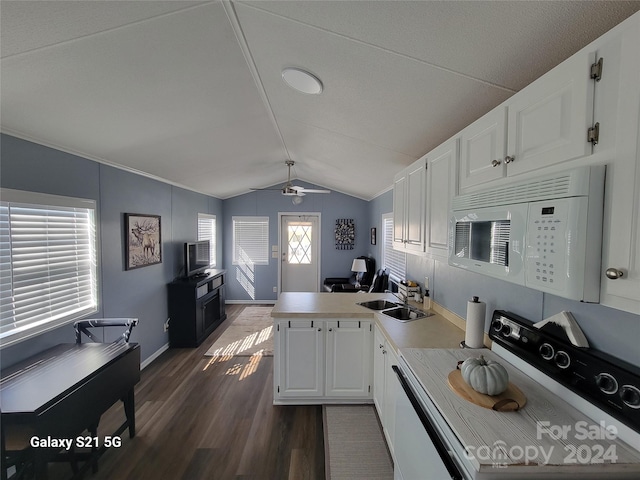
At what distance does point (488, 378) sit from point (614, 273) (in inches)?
23.1

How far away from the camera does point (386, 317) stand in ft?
7.39

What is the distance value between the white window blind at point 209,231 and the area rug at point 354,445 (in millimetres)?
3790

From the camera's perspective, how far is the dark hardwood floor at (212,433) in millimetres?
1880

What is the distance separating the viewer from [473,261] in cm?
126

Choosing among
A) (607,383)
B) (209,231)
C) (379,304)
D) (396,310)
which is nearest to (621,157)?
(607,383)

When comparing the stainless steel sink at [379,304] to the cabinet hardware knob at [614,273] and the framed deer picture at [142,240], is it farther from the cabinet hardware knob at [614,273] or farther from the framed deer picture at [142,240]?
the framed deer picture at [142,240]

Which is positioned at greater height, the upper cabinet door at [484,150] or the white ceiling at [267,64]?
the white ceiling at [267,64]

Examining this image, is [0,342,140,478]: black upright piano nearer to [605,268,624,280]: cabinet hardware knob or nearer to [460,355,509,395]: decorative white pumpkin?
[460,355,509,395]: decorative white pumpkin

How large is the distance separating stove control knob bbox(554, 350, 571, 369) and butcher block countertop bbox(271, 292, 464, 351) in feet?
1.97

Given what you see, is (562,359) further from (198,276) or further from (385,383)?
(198,276)

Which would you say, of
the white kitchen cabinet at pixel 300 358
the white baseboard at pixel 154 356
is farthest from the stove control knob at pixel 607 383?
the white baseboard at pixel 154 356

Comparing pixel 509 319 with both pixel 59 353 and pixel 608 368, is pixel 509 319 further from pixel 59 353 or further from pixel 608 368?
pixel 59 353

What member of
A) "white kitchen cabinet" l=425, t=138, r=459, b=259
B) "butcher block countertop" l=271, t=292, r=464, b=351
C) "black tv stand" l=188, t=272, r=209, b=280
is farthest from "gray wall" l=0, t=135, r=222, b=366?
"white kitchen cabinet" l=425, t=138, r=459, b=259

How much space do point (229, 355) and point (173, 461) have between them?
1.67 metres
